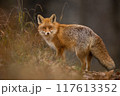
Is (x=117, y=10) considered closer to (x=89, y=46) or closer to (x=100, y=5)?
(x=100, y=5)

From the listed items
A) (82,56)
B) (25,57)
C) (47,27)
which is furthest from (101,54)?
(25,57)

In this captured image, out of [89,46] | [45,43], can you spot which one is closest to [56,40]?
[45,43]

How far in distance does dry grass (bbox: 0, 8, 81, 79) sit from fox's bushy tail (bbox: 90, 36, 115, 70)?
3.03 ft

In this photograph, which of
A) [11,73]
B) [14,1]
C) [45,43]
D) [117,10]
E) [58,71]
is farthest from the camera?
[117,10]

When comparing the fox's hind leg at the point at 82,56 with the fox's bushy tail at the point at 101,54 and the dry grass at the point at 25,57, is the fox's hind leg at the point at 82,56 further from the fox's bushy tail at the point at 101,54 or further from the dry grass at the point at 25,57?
the dry grass at the point at 25,57

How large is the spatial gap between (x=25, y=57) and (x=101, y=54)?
1904mm

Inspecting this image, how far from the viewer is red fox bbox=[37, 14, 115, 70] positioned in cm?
566

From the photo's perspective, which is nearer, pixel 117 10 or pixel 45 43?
pixel 45 43

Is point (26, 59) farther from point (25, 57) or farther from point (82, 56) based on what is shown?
point (82, 56)

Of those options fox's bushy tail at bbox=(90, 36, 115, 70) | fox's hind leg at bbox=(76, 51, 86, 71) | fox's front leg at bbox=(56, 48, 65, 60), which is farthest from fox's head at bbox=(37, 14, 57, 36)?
fox's bushy tail at bbox=(90, 36, 115, 70)

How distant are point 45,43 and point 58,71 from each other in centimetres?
197

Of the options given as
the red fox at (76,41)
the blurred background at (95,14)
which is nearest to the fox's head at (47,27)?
the red fox at (76,41)

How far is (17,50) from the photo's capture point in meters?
4.80

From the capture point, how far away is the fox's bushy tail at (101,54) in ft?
18.2
